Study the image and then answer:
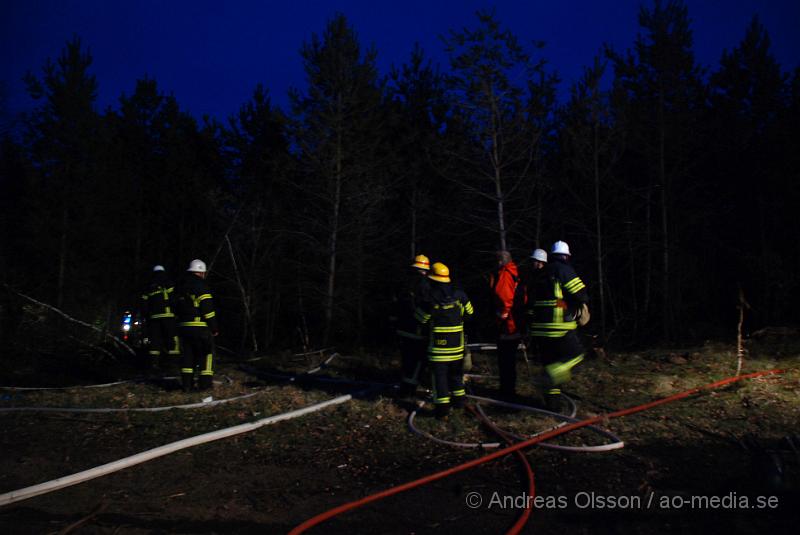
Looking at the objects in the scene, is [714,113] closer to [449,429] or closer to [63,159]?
[449,429]

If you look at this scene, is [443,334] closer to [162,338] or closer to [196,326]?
[196,326]

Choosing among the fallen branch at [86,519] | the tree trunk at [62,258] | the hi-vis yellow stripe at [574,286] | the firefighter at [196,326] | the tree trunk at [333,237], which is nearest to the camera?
the fallen branch at [86,519]

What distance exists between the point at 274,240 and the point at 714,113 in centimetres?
1667

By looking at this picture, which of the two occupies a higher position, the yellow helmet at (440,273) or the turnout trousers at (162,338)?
the yellow helmet at (440,273)

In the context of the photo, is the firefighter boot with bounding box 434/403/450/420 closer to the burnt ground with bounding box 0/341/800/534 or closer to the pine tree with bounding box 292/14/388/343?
the burnt ground with bounding box 0/341/800/534

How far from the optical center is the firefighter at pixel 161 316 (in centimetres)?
948

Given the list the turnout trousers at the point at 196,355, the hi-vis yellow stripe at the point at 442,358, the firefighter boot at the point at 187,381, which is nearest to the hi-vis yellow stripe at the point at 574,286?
the hi-vis yellow stripe at the point at 442,358

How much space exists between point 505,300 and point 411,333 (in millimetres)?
1318

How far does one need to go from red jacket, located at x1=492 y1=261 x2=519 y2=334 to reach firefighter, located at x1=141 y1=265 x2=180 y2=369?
5.96m

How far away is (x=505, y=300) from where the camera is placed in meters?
6.52

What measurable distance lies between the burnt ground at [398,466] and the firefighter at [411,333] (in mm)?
462

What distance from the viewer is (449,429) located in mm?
5609

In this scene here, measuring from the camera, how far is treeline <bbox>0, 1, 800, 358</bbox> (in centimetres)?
1522

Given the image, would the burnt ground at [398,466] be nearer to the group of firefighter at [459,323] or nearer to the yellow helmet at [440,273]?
the group of firefighter at [459,323]
